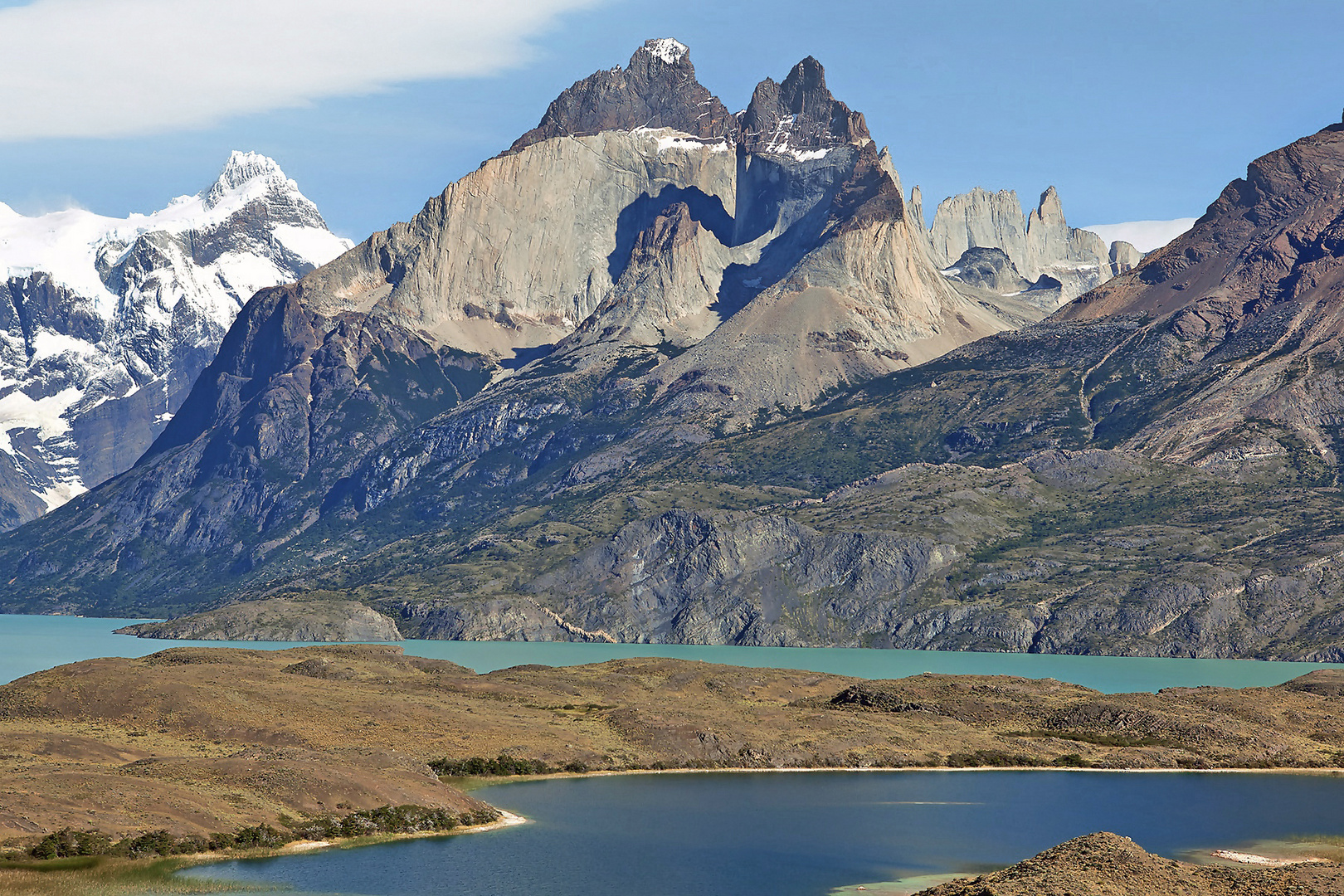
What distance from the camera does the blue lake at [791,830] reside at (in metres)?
110

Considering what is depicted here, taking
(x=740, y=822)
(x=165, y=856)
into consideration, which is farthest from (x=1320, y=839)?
(x=165, y=856)

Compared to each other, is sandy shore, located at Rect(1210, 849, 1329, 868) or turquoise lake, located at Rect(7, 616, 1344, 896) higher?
turquoise lake, located at Rect(7, 616, 1344, 896)

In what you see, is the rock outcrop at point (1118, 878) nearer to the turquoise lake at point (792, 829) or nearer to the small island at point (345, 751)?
the small island at point (345, 751)

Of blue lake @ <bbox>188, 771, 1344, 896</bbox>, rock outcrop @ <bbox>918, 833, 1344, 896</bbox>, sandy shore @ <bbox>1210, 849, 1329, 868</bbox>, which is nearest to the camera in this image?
rock outcrop @ <bbox>918, 833, 1344, 896</bbox>

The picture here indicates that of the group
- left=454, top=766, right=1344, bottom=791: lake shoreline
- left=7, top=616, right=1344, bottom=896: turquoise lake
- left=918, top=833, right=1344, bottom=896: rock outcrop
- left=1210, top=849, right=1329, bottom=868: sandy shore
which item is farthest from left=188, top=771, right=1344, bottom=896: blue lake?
left=918, top=833, right=1344, bottom=896: rock outcrop

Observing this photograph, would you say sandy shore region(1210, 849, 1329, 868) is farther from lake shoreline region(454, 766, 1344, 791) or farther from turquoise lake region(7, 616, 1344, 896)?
lake shoreline region(454, 766, 1344, 791)

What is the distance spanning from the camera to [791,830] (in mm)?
131250

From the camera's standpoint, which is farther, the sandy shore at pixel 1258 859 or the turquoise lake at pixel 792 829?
the sandy shore at pixel 1258 859

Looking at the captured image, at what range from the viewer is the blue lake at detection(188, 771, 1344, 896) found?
362 feet

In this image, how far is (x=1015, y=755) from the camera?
18050cm

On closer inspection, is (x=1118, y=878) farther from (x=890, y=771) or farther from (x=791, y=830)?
(x=890, y=771)

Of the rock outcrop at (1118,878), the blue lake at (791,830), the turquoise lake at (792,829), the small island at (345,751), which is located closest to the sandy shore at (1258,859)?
the blue lake at (791,830)

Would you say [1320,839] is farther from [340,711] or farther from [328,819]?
[340,711]

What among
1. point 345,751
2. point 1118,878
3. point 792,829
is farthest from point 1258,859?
point 345,751
